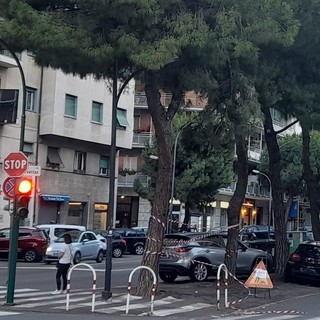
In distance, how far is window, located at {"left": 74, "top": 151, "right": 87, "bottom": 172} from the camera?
4481cm

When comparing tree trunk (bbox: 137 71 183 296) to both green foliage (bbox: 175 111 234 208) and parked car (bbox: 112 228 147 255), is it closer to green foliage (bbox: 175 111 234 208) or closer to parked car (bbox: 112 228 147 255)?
parked car (bbox: 112 228 147 255)

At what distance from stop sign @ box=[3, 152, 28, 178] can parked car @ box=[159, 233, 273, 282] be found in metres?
8.22

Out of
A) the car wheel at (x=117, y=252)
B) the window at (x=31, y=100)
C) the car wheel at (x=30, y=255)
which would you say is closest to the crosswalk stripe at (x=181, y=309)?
the car wheel at (x=30, y=255)

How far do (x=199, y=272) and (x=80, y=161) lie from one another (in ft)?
75.4

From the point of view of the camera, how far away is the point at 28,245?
1292 inches

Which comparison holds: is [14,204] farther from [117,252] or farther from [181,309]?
[117,252]

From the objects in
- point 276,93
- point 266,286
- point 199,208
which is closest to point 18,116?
point 199,208

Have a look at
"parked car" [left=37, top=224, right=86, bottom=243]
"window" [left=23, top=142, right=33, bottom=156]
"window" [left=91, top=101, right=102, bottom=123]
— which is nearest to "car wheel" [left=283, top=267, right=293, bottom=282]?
"parked car" [left=37, top=224, right=86, bottom=243]

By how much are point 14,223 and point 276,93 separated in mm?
8548

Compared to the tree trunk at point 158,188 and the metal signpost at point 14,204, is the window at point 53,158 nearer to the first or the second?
the tree trunk at point 158,188

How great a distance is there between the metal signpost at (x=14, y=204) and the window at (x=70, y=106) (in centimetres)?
2625

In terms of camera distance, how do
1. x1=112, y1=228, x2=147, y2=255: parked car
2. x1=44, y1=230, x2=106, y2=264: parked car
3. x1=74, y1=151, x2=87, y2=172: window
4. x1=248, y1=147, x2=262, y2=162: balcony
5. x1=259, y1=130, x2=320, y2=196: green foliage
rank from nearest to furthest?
x1=44, y1=230, x2=106, y2=264: parked car → x1=112, y1=228, x2=147, y2=255: parked car → x1=74, y1=151, x2=87, y2=172: window → x1=259, y1=130, x2=320, y2=196: green foliage → x1=248, y1=147, x2=262, y2=162: balcony

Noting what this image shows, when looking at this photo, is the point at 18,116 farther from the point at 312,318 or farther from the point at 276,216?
the point at 312,318

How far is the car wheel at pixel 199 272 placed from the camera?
76.5ft
